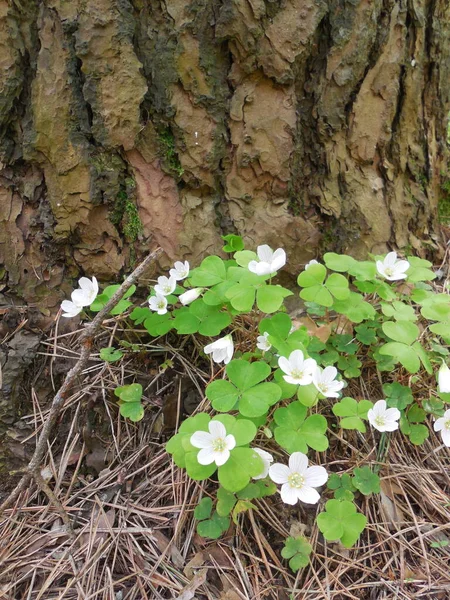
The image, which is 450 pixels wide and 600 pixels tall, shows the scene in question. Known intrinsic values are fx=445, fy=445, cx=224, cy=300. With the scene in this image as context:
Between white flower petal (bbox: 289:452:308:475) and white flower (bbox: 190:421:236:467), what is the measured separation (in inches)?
8.6

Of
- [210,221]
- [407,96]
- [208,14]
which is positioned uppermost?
[208,14]

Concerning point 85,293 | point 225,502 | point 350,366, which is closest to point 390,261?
point 350,366

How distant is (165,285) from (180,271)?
0.09 metres

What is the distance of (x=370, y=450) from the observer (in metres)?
1.79

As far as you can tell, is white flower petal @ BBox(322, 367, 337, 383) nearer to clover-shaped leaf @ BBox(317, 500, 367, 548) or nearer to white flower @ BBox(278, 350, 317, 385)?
white flower @ BBox(278, 350, 317, 385)

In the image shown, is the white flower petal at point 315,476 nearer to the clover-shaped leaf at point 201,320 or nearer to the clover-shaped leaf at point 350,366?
the clover-shaped leaf at point 350,366

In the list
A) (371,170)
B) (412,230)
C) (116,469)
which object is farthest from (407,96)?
(116,469)

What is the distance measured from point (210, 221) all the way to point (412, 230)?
1.09m

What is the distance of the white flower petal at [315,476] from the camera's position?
1.45 meters

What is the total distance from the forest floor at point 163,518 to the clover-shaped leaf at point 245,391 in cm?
35

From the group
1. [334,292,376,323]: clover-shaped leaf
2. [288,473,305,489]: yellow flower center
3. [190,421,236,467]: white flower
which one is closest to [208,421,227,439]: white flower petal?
[190,421,236,467]: white flower

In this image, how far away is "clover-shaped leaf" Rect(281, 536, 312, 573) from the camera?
149 centimetres

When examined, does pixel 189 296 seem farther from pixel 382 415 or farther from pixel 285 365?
pixel 382 415

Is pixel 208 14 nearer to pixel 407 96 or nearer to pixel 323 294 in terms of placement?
pixel 407 96
